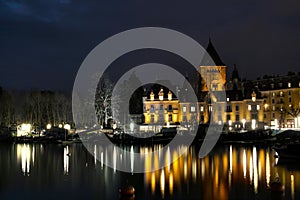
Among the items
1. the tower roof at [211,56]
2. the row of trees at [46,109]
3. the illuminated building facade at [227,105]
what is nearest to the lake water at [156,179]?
the row of trees at [46,109]

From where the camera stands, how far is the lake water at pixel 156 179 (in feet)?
67.7

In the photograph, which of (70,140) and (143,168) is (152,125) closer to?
(70,140)

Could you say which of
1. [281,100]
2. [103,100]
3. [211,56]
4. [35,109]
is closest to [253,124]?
[281,100]

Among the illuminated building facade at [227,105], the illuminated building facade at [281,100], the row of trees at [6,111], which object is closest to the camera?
the row of trees at [6,111]

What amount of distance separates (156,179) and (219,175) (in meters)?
4.22

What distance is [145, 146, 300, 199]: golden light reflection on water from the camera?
21578 millimetres

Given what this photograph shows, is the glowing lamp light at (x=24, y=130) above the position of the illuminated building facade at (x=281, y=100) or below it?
below

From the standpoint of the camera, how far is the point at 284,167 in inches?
1161

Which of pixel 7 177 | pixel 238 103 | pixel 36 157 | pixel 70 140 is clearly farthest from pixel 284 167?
pixel 238 103

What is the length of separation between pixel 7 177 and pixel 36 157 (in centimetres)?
1094

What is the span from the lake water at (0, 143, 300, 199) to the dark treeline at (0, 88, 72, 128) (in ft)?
95.1

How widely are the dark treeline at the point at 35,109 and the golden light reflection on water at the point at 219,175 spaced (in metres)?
32.5

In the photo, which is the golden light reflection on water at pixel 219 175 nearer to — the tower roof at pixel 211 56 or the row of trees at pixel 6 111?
the row of trees at pixel 6 111

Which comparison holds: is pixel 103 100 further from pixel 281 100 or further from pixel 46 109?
pixel 281 100
